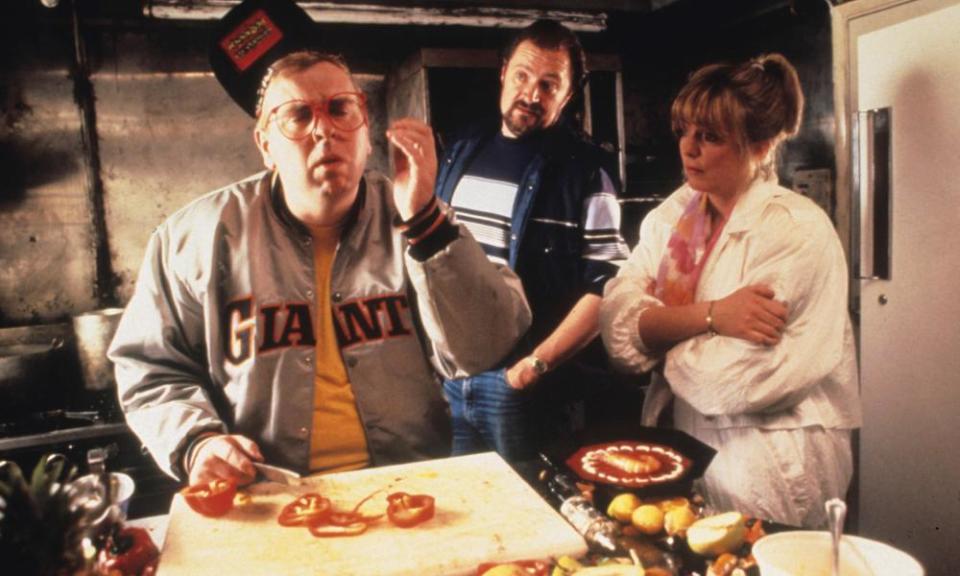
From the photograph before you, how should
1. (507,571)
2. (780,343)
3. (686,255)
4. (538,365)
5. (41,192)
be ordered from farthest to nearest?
(41,192) < (538,365) < (686,255) < (780,343) < (507,571)

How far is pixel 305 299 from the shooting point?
5.65ft

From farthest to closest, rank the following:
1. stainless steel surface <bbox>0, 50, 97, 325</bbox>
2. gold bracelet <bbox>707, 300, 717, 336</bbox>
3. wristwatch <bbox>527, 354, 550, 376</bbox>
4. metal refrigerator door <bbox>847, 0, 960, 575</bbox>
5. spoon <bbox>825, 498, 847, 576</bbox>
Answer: stainless steel surface <bbox>0, 50, 97, 325</bbox>
metal refrigerator door <bbox>847, 0, 960, 575</bbox>
wristwatch <bbox>527, 354, 550, 376</bbox>
gold bracelet <bbox>707, 300, 717, 336</bbox>
spoon <bbox>825, 498, 847, 576</bbox>

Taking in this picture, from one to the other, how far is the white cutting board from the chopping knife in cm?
2

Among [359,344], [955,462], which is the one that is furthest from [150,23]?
[955,462]

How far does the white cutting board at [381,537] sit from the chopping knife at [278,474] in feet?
0.06

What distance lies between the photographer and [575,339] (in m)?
2.38

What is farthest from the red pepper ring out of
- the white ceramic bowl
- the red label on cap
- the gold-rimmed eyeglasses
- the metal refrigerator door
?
the metal refrigerator door

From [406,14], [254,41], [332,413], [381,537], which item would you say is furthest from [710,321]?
[406,14]

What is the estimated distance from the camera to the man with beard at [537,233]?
7.75ft

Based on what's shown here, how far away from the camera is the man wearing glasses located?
5.30 ft

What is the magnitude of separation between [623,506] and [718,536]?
0.61 ft

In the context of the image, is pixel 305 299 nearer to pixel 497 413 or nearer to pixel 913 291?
pixel 497 413

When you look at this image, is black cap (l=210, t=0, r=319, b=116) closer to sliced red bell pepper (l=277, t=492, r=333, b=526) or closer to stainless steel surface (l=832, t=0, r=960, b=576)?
sliced red bell pepper (l=277, t=492, r=333, b=526)

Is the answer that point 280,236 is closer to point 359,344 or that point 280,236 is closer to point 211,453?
point 359,344
